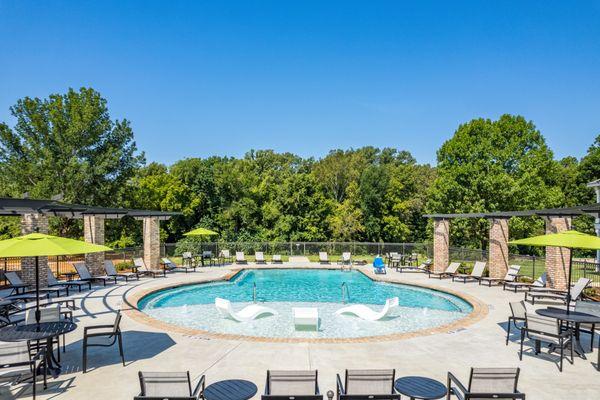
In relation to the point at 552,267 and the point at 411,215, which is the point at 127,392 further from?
the point at 411,215

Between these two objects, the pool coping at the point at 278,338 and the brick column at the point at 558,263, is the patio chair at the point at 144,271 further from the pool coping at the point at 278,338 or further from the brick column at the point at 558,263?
the brick column at the point at 558,263

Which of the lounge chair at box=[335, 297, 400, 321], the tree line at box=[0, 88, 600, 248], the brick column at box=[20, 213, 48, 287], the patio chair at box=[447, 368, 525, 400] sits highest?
the tree line at box=[0, 88, 600, 248]

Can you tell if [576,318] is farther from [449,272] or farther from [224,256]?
[224,256]

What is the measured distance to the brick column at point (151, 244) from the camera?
1997 centimetres

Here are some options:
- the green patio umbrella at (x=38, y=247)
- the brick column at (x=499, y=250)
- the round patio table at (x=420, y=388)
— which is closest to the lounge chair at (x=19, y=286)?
the green patio umbrella at (x=38, y=247)

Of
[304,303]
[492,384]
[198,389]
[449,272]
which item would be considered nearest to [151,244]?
[304,303]

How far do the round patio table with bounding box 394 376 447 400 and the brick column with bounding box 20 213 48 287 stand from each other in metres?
13.4

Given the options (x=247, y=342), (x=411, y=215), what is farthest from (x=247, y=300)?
(x=411, y=215)

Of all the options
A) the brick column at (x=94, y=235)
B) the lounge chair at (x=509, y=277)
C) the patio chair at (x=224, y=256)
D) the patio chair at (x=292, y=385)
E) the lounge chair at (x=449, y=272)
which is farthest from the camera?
the patio chair at (x=224, y=256)

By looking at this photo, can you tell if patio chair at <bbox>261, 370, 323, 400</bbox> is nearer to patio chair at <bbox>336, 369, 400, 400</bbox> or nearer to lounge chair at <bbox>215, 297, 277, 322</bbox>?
patio chair at <bbox>336, 369, 400, 400</bbox>

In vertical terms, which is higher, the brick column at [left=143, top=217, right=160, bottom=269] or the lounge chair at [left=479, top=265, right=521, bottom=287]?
the brick column at [left=143, top=217, right=160, bottom=269]

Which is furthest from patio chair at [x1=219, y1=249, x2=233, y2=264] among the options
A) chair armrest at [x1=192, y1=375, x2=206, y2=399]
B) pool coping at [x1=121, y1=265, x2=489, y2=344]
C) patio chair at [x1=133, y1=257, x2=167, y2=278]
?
chair armrest at [x1=192, y1=375, x2=206, y2=399]

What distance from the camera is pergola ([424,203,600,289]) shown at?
13.4m

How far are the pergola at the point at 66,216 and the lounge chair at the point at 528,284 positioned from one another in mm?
15517
